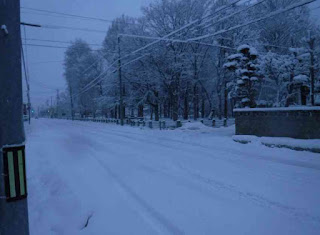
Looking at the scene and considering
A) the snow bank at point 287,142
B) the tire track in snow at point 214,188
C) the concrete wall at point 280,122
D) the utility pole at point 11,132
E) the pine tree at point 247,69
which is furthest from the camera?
the pine tree at point 247,69

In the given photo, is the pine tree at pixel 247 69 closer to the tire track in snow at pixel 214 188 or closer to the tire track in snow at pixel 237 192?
the tire track in snow at pixel 237 192

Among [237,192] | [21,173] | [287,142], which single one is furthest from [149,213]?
[287,142]

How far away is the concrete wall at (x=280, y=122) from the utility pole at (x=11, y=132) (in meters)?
11.8

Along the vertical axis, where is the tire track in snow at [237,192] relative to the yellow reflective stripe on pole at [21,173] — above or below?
below

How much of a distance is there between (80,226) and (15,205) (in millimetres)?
1988

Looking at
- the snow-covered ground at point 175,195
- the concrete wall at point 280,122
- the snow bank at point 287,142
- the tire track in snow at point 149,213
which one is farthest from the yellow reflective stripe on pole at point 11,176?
the concrete wall at point 280,122

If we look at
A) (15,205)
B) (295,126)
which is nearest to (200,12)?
(295,126)

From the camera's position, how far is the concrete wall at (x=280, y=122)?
36.2 feet

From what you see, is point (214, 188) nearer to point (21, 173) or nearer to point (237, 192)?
point (237, 192)

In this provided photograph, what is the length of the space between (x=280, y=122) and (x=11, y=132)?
1278 centimetres

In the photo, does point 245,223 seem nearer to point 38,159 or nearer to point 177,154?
point 177,154

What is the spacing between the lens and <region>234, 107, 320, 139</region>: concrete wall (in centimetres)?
1105

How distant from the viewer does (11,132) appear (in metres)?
2.34

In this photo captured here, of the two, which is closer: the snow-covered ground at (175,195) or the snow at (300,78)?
the snow-covered ground at (175,195)
